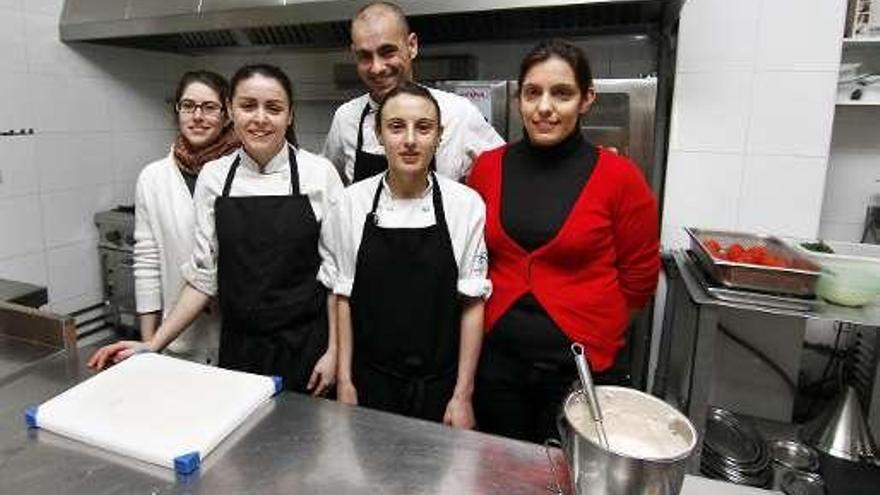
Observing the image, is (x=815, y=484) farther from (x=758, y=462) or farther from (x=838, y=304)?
(x=838, y=304)

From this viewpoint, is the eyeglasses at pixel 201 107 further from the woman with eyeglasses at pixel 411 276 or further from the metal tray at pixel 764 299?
the metal tray at pixel 764 299

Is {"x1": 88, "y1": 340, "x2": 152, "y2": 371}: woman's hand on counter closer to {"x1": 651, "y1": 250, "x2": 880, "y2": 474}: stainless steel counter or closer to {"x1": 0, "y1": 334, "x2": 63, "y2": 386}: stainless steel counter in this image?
{"x1": 0, "y1": 334, "x2": 63, "y2": 386}: stainless steel counter

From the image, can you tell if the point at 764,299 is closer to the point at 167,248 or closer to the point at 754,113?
the point at 754,113

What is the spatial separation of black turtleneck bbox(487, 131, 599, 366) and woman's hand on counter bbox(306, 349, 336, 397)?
0.40 meters

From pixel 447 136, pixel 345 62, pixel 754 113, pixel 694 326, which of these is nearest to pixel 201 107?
pixel 447 136

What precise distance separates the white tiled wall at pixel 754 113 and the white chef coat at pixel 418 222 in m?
1.14

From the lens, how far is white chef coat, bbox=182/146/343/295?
141 cm

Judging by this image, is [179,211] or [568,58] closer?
[568,58]

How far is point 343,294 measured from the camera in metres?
1.37

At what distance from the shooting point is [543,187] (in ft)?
4.45

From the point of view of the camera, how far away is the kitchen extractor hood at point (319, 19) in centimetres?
208

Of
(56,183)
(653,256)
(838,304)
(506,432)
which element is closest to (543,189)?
(653,256)

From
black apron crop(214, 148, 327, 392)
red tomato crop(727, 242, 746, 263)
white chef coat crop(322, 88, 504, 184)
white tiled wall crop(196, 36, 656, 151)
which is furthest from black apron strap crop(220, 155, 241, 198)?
white tiled wall crop(196, 36, 656, 151)

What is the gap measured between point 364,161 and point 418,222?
478 mm
